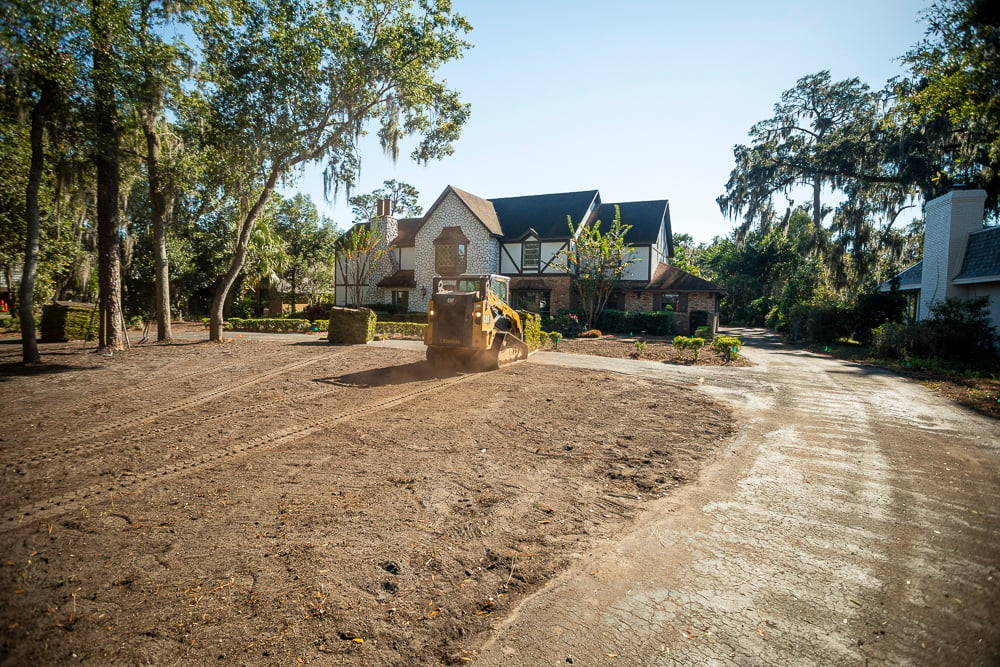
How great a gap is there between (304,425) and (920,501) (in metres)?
7.56

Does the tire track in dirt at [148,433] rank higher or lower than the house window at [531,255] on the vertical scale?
lower

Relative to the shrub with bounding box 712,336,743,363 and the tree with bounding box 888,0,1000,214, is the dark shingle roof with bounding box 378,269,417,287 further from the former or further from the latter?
the tree with bounding box 888,0,1000,214

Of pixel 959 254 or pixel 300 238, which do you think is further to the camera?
pixel 300 238

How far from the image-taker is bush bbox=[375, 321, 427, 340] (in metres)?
21.7

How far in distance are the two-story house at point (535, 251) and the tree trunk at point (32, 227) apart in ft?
66.4

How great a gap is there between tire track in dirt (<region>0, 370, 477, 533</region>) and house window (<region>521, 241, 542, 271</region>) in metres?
24.7

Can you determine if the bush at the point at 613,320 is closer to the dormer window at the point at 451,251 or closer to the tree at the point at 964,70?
the dormer window at the point at 451,251

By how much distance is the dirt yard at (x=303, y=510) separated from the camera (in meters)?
2.73

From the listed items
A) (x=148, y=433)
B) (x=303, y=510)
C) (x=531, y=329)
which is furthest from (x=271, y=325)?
(x=303, y=510)

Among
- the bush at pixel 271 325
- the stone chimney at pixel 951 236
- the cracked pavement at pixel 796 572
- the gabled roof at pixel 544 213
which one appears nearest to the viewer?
the cracked pavement at pixel 796 572

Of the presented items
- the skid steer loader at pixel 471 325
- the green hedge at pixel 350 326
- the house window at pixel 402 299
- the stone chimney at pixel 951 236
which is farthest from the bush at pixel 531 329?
the house window at pixel 402 299

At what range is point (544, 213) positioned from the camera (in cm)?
3322

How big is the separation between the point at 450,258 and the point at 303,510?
28679 mm

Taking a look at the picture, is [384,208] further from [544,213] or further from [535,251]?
[535,251]
